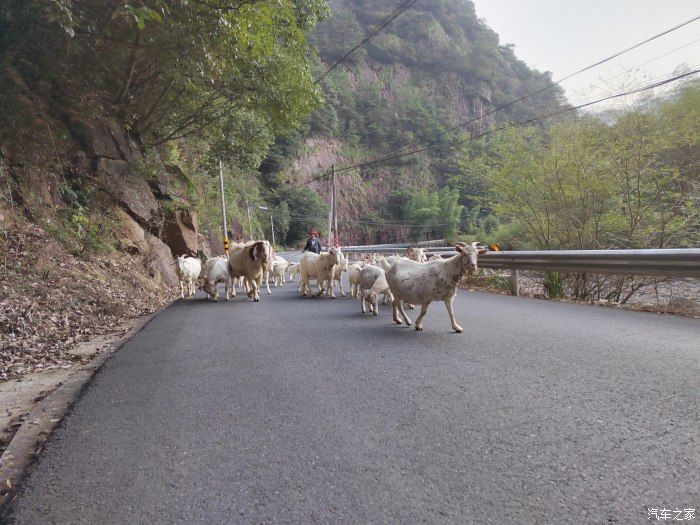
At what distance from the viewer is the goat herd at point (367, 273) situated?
248 inches

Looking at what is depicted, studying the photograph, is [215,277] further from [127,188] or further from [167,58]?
[127,188]

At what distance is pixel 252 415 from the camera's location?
3.31m

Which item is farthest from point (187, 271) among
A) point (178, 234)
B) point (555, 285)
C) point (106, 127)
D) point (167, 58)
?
point (555, 285)

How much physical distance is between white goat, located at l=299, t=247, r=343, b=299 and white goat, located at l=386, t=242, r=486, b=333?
14.7 feet

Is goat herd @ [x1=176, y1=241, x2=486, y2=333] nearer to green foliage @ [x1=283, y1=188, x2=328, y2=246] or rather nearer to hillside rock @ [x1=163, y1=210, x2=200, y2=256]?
hillside rock @ [x1=163, y1=210, x2=200, y2=256]

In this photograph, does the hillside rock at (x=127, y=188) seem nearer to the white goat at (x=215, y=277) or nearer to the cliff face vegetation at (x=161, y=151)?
the cliff face vegetation at (x=161, y=151)

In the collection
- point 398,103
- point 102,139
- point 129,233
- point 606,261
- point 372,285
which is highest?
point 398,103

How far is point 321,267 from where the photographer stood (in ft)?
37.9

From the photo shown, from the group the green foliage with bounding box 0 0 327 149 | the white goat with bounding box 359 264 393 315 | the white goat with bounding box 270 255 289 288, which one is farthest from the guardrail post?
the white goat with bounding box 270 255 289 288

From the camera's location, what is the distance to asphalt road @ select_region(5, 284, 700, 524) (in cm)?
213

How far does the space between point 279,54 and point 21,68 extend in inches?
288

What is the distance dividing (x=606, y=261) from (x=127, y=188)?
50.2 ft

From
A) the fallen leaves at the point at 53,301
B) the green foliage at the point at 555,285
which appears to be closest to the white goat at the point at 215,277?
the fallen leaves at the point at 53,301

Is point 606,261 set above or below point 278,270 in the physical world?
above
